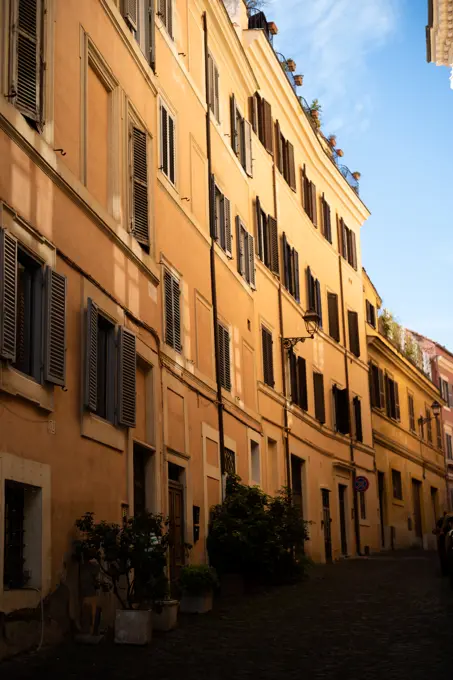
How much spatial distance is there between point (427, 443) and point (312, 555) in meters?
23.1

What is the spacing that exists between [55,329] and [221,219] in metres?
11.1

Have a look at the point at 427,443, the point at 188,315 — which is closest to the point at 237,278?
the point at 188,315

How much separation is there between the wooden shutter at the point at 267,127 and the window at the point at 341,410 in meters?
8.59

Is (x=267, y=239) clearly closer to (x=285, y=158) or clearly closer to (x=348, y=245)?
(x=285, y=158)

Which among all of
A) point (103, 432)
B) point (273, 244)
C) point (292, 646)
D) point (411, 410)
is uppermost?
point (273, 244)

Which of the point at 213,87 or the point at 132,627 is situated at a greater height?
the point at 213,87

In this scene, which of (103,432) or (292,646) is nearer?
(292,646)

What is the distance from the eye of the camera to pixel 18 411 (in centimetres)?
1055

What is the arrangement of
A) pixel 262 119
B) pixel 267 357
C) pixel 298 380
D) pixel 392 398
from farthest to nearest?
pixel 392 398, pixel 298 380, pixel 262 119, pixel 267 357

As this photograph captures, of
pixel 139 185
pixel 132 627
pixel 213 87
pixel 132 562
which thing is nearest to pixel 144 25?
pixel 139 185

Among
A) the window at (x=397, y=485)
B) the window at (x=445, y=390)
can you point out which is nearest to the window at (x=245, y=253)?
the window at (x=397, y=485)

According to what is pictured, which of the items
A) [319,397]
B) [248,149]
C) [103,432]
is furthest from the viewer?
[319,397]

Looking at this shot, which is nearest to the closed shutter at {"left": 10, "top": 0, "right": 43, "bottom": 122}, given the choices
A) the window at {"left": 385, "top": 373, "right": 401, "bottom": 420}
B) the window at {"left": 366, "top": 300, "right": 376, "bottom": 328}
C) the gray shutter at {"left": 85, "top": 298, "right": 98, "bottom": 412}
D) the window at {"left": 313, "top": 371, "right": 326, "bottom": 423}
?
the gray shutter at {"left": 85, "top": 298, "right": 98, "bottom": 412}

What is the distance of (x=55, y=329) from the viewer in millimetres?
11555
